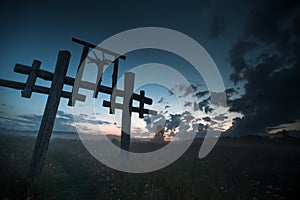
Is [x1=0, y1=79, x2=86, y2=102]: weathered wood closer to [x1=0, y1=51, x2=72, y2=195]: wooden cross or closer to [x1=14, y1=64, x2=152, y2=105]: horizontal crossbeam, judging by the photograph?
[x1=0, y1=51, x2=72, y2=195]: wooden cross

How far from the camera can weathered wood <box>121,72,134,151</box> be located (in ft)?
21.5

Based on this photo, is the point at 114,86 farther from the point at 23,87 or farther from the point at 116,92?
the point at 23,87

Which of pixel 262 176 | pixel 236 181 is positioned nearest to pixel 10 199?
pixel 236 181

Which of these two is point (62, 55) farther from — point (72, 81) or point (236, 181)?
point (236, 181)

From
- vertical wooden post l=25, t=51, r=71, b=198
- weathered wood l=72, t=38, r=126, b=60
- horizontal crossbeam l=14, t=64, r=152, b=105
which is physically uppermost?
weathered wood l=72, t=38, r=126, b=60

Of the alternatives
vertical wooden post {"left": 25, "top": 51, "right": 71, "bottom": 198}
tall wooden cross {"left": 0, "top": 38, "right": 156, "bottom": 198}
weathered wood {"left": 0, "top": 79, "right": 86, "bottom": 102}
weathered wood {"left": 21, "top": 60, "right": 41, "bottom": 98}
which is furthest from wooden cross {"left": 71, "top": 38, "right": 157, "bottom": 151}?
weathered wood {"left": 21, "top": 60, "right": 41, "bottom": 98}

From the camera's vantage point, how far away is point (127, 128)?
6.65 metres

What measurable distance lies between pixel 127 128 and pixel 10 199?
12.7 feet

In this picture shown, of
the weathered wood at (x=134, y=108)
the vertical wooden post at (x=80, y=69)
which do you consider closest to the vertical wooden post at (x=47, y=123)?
the vertical wooden post at (x=80, y=69)

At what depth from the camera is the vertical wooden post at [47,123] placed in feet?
14.6

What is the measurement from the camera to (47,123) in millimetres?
4746

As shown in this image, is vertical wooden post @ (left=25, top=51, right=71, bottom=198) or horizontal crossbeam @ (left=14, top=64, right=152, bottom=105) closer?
vertical wooden post @ (left=25, top=51, right=71, bottom=198)

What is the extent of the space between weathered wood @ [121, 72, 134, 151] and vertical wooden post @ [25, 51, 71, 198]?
2457mm

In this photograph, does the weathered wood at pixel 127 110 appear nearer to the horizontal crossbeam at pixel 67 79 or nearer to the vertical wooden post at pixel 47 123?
the horizontal crossbeam at pixel 67 79
